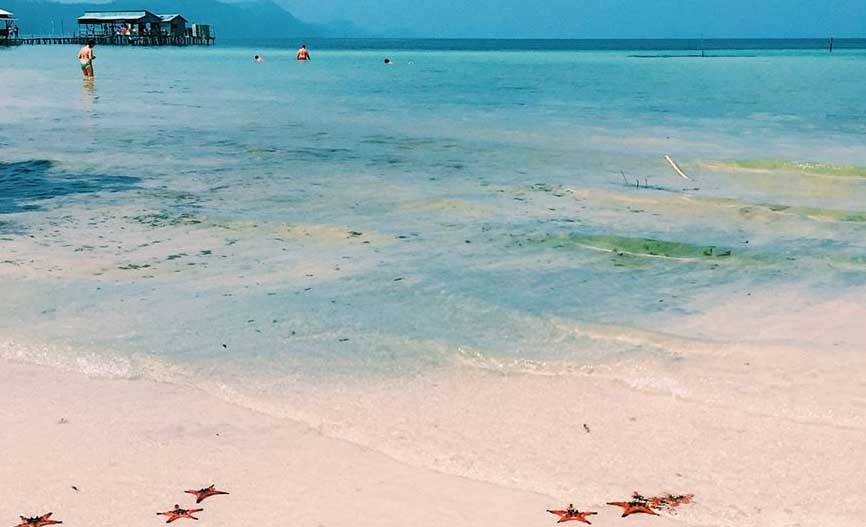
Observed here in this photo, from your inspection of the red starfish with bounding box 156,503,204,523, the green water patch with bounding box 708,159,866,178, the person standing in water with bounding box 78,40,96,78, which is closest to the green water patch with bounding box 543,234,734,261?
the red starfish with bounding box 156,503,204,523

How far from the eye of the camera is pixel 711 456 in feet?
14.1

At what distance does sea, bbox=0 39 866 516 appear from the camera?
5.30 metres

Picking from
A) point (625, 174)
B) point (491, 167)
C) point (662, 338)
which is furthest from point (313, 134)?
point (662, 338)

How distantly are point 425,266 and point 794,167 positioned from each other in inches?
367

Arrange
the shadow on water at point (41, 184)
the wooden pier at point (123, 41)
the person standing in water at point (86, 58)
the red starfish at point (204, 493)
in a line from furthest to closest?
the wooden pier at point (123, 41)
the person standing in water at point (86, 58)
the shadow on water at point (41, 184)
the red starfish at point (204, 493)

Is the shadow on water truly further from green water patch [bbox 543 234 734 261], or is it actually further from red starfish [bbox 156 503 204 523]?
red starfish [bbox 156 503 204 523]

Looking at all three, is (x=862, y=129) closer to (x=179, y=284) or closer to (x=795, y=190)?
(x=795, y=190)

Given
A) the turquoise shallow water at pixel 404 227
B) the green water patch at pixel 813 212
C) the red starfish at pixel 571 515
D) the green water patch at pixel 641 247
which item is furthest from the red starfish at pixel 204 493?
the green water patch at pixel 813 212

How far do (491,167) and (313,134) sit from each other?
648 centimetres

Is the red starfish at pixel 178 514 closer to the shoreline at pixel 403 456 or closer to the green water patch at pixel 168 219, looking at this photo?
the shoreline at pixel 403 456

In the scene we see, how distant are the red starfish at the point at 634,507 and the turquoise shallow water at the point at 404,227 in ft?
6.29

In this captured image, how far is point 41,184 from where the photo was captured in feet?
41.2

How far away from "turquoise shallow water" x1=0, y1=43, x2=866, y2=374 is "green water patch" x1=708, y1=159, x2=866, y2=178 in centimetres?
8

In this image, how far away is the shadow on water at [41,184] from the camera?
11203 mm
